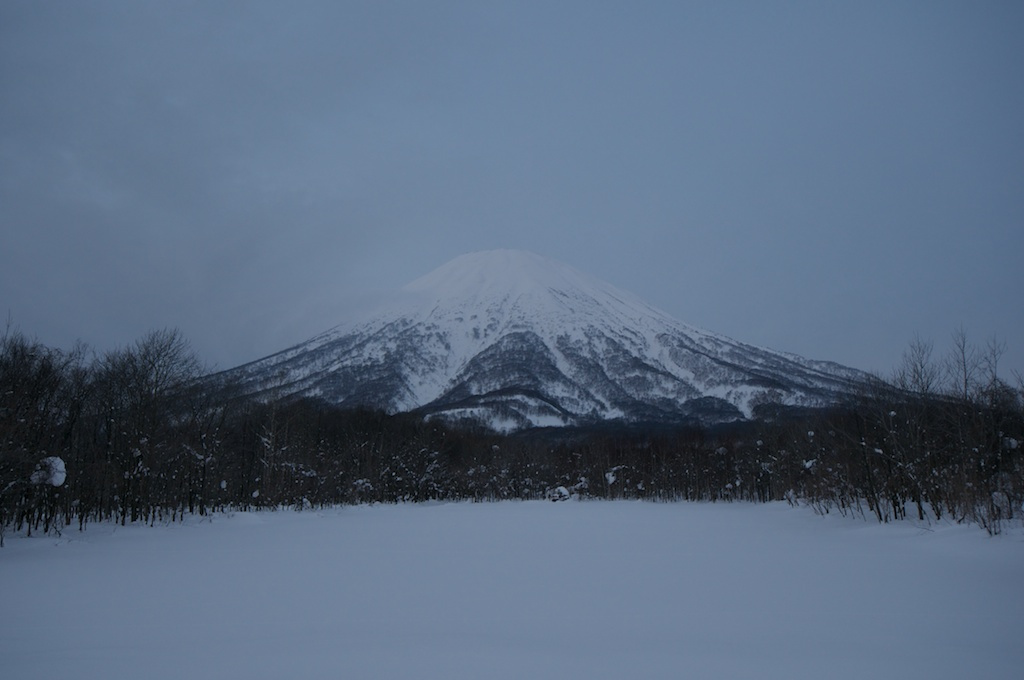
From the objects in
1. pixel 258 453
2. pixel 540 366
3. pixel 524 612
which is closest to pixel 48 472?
pixel 524 612

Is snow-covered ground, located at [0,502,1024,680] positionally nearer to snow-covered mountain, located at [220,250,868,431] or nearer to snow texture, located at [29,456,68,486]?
snow texture, located at [29,456,68,486]

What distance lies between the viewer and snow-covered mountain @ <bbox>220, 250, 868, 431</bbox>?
11450cm

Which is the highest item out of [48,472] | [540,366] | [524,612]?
[540,366]

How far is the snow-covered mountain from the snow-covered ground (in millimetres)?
86946

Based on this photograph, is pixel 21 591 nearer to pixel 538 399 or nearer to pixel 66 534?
pixel 66 534

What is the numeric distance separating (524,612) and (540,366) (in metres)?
128

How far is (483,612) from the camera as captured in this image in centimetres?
745

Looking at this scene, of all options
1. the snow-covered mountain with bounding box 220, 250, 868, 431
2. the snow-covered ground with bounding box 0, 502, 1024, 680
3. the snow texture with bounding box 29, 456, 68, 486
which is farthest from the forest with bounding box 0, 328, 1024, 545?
the snow-covered mountain with bounding box 220, 250, 868, 431

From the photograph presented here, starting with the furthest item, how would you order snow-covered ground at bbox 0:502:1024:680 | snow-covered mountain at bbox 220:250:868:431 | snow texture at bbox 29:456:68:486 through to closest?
snow-covered mountain at bbox 220:250:868:431, snow texture at bbox 29:456:68:486, snow-covered ground at bbox 0:502:1024:680

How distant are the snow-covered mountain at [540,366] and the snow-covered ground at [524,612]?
86946 millimetres

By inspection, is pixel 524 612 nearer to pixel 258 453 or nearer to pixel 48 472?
pixel 48 472

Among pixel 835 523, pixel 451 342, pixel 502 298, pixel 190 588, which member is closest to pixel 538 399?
pixel 451 342

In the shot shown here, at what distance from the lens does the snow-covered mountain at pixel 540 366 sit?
11450cm

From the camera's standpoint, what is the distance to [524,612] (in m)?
7.44
